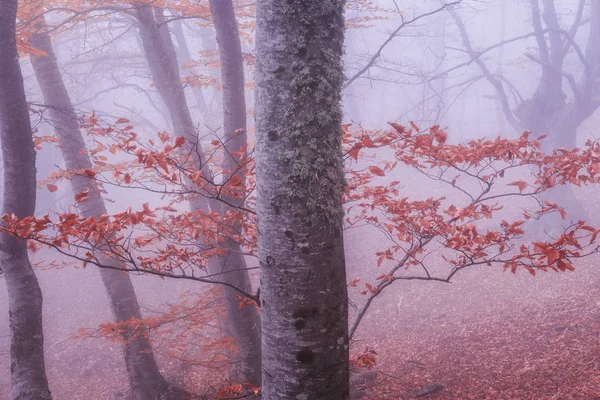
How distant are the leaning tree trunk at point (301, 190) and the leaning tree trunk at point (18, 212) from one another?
3.46 metres

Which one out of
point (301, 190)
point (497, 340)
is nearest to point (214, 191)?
point (301, 190)

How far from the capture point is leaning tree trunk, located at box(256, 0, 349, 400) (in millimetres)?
1916

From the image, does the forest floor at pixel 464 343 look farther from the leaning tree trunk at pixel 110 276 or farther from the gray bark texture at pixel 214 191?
the gray bark texture at pixel 214 191

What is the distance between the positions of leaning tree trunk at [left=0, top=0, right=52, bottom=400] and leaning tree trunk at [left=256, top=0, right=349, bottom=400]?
3462 mm

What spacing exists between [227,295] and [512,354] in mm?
3974

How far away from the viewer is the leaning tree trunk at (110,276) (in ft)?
21.2

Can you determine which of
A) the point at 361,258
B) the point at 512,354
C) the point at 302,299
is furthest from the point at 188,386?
the point at 361,258

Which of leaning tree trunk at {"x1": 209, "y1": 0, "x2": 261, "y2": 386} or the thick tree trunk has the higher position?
the thick tree trunk

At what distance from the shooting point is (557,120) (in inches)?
509

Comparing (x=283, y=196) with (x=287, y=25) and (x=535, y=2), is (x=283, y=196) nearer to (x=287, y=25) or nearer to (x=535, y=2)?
(x=287, y=25)

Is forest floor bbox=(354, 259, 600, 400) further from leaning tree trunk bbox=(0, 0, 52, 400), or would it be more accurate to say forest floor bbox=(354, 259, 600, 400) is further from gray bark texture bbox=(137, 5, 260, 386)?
leaning tree trunk bbox=(0, 0, 52, 400)

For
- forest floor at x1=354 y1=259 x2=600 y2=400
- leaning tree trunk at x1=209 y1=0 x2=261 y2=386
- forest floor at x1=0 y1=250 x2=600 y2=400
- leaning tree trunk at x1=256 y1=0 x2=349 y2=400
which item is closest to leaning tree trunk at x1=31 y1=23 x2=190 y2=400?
forest floor at x1=0 y1=250 x2=600 y2=400

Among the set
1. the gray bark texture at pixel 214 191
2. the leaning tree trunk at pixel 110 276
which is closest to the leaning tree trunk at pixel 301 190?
the gray bark texture at pixel 214 191

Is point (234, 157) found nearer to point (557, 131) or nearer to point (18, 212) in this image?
point (18, 212)
